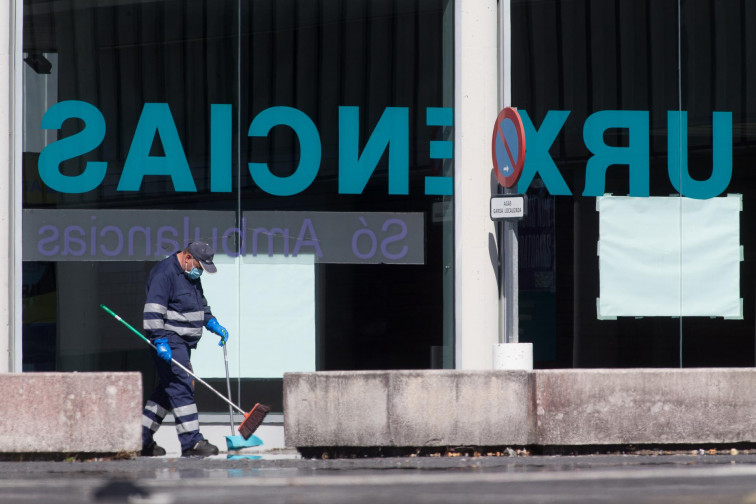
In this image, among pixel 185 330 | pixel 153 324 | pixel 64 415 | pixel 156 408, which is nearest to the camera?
pixel 64 415

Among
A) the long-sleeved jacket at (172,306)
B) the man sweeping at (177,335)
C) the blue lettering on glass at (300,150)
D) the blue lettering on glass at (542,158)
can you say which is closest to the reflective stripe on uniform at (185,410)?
the man sweeping at (177,335)

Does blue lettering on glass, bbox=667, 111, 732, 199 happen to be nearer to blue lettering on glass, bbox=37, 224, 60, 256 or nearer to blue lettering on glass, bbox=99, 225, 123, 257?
blue lettering on glass, bbox=99, 225, 123, 257

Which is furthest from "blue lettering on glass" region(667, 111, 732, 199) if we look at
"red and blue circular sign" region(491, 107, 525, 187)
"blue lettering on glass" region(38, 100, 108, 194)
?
"blue lettering on glass" region(38, 100, 108, 194)

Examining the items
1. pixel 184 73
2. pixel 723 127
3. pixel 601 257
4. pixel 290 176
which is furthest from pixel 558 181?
pixel 184 73

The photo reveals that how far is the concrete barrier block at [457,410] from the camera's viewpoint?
9297mm

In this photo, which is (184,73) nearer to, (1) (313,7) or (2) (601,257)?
(1) (313,7)

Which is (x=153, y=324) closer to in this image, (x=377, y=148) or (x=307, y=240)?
(x=307, y=240)

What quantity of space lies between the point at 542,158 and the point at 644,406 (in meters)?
3.06

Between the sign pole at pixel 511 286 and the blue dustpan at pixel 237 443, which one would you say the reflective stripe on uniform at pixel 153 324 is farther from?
the sign pole at pixel 511 286

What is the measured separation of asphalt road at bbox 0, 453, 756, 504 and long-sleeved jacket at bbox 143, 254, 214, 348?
1105 millimetres

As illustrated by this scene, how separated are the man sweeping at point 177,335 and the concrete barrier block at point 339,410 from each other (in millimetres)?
891

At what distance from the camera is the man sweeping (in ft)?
31.9

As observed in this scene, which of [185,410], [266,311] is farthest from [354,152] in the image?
[185,410]

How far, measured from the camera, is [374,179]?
11.4 metres
